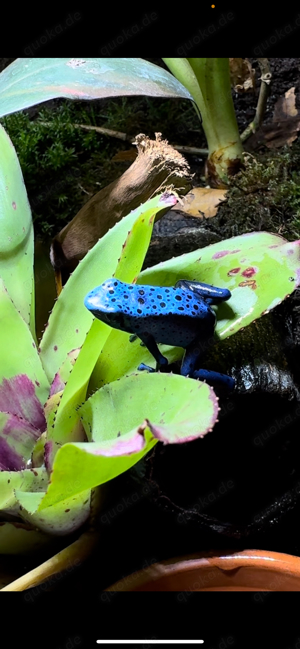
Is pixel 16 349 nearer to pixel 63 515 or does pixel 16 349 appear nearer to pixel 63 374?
pixel 63 374

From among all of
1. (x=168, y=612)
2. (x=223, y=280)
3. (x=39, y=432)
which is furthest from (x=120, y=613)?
(x=223, y=280)

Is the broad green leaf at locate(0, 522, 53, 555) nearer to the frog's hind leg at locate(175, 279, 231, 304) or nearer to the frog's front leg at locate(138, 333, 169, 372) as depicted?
the frog's front leg at locate(138, 333, 169, 372)

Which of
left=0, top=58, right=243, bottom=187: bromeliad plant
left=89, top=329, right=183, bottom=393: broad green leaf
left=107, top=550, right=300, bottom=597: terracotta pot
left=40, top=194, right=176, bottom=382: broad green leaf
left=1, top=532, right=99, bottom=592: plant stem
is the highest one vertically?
left=0, top=58, right=243, bottom=187: bromeliad plant

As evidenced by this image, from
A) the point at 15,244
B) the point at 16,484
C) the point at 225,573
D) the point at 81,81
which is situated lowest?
the point at 225,573

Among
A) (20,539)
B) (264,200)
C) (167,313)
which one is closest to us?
(20,539)

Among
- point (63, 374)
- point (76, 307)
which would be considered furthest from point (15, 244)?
point (63, 374)

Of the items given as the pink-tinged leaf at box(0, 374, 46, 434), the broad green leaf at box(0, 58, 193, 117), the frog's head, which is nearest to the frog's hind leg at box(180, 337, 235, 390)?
the frog's head
